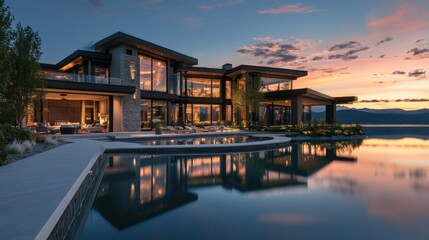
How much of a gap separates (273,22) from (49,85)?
18.5 meters

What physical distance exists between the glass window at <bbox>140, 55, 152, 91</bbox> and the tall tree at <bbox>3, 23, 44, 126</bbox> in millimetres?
11153

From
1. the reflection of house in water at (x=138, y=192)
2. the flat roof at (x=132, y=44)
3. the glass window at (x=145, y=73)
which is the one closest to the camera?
the reflection of house in water at (x=138, y=192)

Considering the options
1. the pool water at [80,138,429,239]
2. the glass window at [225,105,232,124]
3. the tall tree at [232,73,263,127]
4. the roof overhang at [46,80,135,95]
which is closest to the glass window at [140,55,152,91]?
the roof overhang at [46,80,135,95]

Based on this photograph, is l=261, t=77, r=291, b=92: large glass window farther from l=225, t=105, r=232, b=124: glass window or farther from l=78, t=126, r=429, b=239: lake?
l=78, t=126, r=429, b=239: lake

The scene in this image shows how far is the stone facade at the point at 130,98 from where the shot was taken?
22891 mm

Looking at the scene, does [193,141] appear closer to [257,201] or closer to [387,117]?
[257,201]

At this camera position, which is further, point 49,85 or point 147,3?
point 147,3

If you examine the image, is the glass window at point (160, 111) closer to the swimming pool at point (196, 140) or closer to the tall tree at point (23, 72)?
the swimming pool at point (196, 140)

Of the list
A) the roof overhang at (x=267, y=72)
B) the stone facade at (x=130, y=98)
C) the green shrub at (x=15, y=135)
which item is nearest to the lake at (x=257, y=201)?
the green shrub at (x=15, y=135)

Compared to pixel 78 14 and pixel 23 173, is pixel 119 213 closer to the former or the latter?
pixel 23 173

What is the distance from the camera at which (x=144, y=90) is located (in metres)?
24.9

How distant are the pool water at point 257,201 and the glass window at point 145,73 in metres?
14.4

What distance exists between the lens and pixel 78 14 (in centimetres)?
2984

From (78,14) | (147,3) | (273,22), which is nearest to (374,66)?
(273,22)
